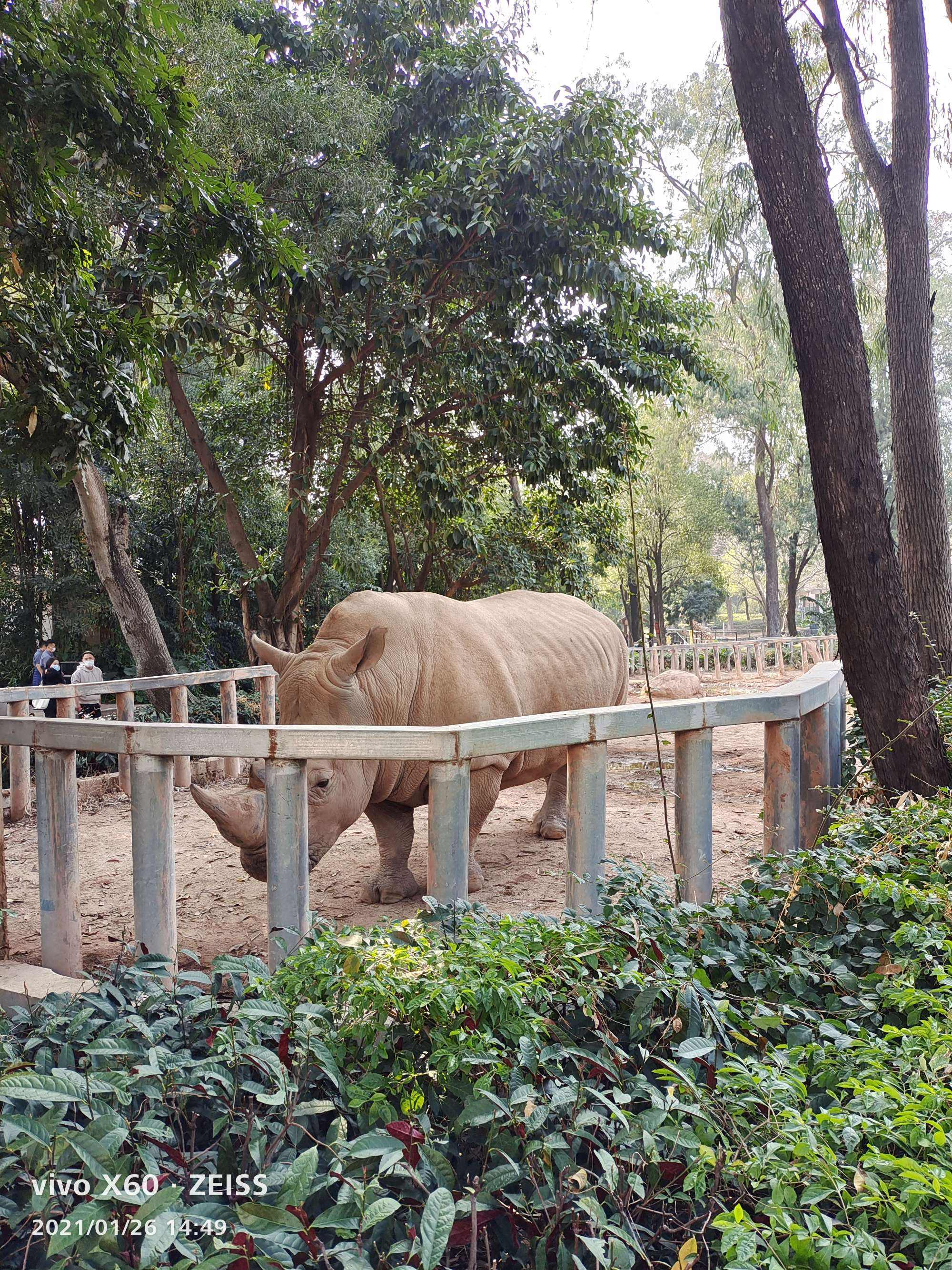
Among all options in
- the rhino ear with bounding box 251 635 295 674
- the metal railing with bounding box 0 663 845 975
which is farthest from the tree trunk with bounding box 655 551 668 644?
the metal railing with bounding box 0 663 845 975

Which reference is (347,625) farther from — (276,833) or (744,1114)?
(744,1114)

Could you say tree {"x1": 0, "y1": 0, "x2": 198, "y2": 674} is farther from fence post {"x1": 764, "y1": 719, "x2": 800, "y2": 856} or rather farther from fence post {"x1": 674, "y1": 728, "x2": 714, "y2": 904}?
fence post {"x1": 764, "y1": 719, "x2": 800, "y2": 856}

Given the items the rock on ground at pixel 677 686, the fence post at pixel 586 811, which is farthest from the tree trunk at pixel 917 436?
the rock on ground at pixel 677 686

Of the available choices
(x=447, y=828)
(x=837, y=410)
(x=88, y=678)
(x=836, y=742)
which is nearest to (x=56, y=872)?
(x=447, y=828)

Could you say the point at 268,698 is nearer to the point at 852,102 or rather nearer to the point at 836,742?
the point at 836,742

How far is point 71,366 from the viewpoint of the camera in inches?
170

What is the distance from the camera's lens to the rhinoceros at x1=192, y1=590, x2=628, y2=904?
4430mm

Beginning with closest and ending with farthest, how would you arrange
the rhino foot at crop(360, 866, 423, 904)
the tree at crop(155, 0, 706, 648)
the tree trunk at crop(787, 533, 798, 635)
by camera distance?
1. the rhino foot at crop(360, 866, 423, 904)
2. the tree at crop(155, 0, 706, 648)
3. the tree trunk at crop(787, 533, 798, 635)

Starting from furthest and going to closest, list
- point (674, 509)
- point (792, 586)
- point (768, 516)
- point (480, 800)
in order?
point (792, 586) → point (674, 509) → point (768, 516) → point (480, 800)

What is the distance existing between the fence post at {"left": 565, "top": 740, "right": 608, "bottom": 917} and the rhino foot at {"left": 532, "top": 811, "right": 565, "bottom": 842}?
4.00m

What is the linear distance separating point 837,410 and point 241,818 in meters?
3.52

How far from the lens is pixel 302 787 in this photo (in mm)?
2893

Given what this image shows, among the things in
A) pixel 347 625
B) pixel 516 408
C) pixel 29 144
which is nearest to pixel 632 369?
pixel 516 408

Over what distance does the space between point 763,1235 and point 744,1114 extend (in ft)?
1.31
